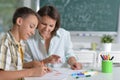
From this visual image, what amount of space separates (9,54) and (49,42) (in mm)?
793

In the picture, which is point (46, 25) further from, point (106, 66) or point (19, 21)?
point (106, 66)

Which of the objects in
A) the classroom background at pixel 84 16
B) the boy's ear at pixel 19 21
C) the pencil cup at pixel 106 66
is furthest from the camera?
the classroom background at pixel 84 16

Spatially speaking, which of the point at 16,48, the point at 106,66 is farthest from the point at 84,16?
the point at 16,48

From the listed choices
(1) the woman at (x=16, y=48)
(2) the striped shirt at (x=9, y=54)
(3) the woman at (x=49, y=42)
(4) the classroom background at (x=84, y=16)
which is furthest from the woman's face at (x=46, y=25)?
(4) the classroom background at (x=84, y=16)

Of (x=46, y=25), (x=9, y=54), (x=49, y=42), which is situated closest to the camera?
(x=9, y=54)

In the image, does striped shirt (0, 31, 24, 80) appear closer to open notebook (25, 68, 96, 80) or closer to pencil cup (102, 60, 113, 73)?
open notebook (25, 68, 96, 80)

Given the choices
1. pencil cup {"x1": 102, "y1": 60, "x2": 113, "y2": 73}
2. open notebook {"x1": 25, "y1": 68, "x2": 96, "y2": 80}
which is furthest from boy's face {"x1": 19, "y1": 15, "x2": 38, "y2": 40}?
pencil cup {"x1": 102, "y1": 60, "x2": 113, "y2": 73}

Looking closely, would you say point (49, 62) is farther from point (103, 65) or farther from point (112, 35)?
point (112, 35)

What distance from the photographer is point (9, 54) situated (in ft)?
5.30

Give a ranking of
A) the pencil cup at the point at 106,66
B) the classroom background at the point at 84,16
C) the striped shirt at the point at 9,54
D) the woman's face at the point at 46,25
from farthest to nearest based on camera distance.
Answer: the classroom background at the point at 84,16
the woman's face at the point at 46,25
the pencil cup at the point at 106,66
the striped shirt at the point at 9,54

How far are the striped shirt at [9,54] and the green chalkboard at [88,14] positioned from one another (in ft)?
7.06

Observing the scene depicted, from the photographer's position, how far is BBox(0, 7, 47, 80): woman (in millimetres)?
1585

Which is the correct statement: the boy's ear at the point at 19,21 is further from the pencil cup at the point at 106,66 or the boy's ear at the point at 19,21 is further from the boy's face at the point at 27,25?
the pencil cup at the point at 106,66

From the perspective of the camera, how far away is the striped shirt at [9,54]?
1.58 m
